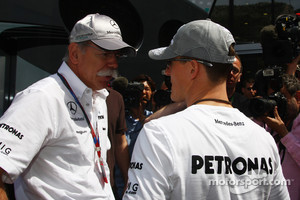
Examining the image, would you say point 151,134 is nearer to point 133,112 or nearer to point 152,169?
point 152,169

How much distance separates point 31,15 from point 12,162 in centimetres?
275

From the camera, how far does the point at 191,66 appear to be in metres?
1.33

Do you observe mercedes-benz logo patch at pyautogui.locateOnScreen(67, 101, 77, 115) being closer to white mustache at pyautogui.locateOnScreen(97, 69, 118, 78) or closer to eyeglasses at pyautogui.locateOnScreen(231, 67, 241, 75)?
white mustache at pyautogui.locateOnScreen(97, 69, 118, 78)

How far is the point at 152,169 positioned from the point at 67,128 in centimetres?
72

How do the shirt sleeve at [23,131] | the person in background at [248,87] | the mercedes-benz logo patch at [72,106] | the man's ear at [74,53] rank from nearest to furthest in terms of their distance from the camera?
the shirt sleeve at [23,131]
the mercedes-benz logo patch at [72,106]
the man's ear at [74,53]
the person in background at [248,87]

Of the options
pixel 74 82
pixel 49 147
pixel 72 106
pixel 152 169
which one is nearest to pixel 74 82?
pixel 74 82

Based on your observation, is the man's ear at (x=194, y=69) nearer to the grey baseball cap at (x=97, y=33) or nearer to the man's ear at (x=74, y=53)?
the grey baseball cap at (x=97, y=33)

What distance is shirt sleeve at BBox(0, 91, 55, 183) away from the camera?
1.50m

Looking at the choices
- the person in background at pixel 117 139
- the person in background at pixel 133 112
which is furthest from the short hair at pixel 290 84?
→ the person in background at pixel 133 112

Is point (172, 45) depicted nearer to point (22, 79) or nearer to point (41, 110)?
point (41, 110)

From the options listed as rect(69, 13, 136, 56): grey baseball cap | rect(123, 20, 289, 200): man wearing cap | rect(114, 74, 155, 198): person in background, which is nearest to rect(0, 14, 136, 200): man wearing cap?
rect(69, 13, 136, 56): grey baseball cap

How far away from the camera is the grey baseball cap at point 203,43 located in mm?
1306

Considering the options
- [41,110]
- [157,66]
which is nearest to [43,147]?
[41,110]

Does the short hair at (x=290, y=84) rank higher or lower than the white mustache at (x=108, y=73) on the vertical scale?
lower
